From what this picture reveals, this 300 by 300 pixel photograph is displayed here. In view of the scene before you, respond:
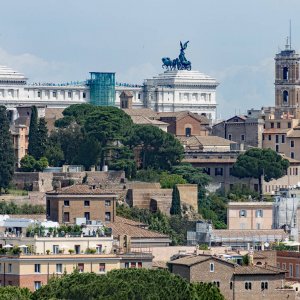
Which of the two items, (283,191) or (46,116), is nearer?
(283,191)

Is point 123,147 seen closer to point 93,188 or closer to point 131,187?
point 131,187

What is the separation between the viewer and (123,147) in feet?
449

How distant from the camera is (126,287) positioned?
80812 mm

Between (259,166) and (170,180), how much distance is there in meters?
7.85

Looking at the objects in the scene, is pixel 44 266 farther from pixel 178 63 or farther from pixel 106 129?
pixel 178 63

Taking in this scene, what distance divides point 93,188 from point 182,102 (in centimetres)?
6642

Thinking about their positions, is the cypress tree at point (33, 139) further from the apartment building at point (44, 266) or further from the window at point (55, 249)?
the apartment building at point (44, 266)

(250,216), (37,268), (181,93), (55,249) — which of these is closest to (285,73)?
(181,93)

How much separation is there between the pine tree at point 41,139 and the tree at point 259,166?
33.3 feet

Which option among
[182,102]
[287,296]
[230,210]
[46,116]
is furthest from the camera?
[182,102]

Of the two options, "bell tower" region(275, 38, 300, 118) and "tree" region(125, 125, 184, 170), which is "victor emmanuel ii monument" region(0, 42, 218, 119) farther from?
"tree" region(125, 125, 184, 170)

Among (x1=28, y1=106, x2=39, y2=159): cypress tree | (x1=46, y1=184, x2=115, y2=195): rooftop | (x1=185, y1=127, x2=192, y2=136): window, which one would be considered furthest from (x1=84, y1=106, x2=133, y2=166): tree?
(x1=46, y1=184, x2=115, y2=195): rooftop

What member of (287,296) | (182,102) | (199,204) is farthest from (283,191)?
(182,102)

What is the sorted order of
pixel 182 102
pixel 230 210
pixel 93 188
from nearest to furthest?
pixel 93 188, pixel 230 210, pixel 182 102
